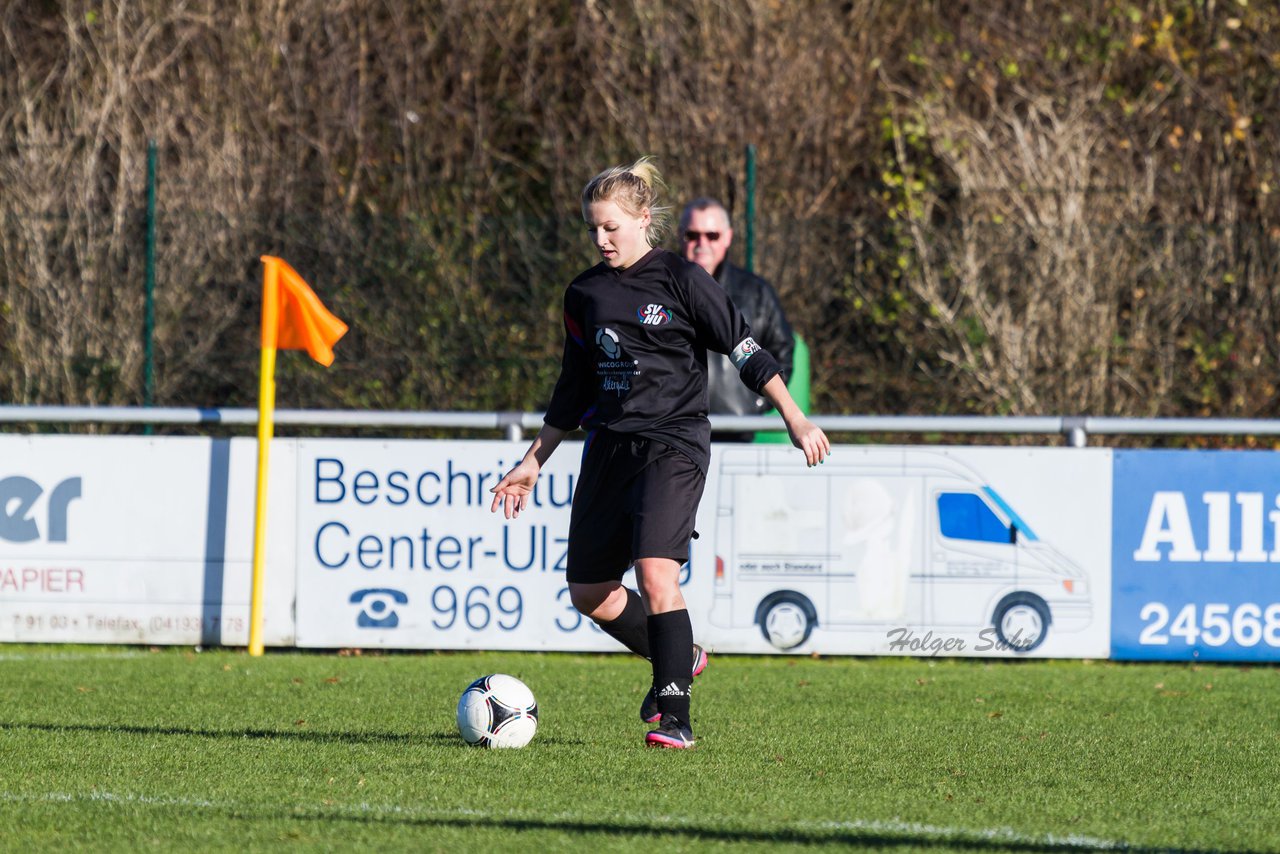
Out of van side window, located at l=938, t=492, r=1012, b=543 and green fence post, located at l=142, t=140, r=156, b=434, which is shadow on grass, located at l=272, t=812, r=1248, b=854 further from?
green fence post, located at l=142, t=140, r=156, b=434

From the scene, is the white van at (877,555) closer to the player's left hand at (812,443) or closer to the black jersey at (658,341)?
the black jersey at (658,341)

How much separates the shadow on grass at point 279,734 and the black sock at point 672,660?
0.45m

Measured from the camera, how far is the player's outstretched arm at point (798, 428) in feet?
16.3

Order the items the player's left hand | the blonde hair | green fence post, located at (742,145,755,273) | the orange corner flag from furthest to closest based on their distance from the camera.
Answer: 1. green fence post, located at (742,145,755,273)
2. the orange corner flag
3. the blonde hair
4. the player's left hand

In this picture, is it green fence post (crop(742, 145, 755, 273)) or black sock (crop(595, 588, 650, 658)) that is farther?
green fence post (crop(742, 145, 755, 273))

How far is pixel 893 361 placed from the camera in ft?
37.5

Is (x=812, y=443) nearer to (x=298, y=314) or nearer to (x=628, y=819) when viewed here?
(x=628, y=819)

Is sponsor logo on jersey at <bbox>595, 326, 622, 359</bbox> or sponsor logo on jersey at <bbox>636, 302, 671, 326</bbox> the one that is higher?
sponsor logo on jersey at <bbox>636, 302, 671, 326</bbox>

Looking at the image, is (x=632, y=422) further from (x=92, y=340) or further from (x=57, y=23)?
(x=57, y=23)

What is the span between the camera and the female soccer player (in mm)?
5258

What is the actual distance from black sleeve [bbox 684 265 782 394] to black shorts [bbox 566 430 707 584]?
36 cm

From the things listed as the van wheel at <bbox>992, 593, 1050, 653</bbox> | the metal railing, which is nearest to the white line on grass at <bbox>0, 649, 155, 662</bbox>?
the metal railing

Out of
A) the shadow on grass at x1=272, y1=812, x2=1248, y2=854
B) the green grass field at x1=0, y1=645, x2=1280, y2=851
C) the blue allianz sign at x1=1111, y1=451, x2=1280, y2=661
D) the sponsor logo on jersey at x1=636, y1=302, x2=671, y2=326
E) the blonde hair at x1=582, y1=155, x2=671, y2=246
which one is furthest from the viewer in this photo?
the blue allianz sign at x1=1111, y1=451, x2=1280, y2=661

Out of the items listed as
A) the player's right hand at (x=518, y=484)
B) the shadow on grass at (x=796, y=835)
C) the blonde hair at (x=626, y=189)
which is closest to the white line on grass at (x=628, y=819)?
the shadow on grass at (x=796, y=835)
